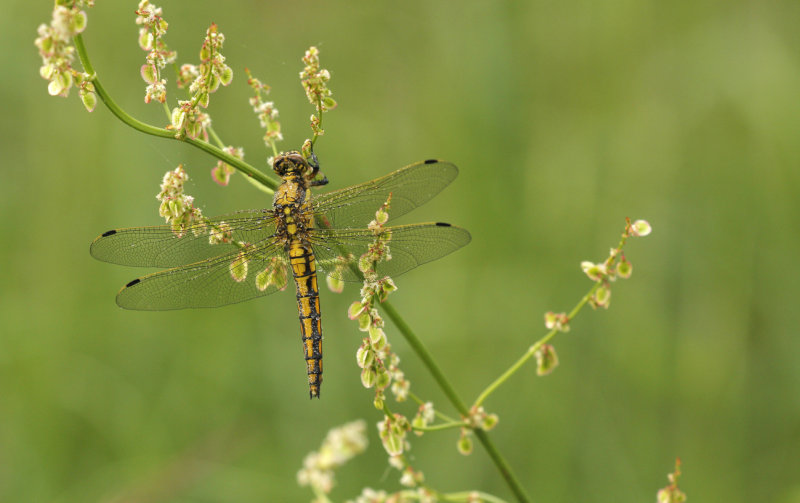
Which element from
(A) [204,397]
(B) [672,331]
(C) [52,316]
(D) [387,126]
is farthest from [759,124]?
(C) [52,316]

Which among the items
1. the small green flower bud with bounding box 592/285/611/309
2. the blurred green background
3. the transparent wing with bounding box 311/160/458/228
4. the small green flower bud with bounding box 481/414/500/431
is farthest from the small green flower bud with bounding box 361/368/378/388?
the blurred green background

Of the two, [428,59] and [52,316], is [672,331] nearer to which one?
[428,59]

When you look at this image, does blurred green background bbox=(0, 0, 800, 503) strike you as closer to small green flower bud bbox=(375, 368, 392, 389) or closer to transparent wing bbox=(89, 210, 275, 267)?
transparent wing bbox=(89, 210, 275, 267)

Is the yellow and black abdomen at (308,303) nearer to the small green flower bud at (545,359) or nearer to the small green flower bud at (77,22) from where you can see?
the small green flower bud at (545,359)

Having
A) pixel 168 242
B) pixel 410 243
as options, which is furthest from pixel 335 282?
pixel 168 242

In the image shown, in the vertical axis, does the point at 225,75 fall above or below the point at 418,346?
above

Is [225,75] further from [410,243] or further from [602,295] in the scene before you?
[602,295]
